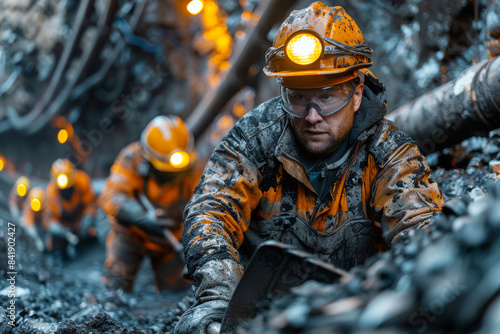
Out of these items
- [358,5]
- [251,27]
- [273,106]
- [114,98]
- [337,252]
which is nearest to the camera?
[337,252]

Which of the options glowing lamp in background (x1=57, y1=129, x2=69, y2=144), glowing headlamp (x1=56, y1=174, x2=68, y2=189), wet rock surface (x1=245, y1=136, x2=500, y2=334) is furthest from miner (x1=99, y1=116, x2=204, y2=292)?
glowing lamp in background (x1=57, y1=129, x2=69, y2=144)

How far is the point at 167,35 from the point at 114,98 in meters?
2.30

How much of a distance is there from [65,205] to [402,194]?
25.6ft

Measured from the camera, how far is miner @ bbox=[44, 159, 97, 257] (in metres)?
8.73

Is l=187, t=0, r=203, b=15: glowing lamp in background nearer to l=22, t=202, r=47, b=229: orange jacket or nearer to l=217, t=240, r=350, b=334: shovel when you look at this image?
l=217, t=240, r=350, b=334: shovel

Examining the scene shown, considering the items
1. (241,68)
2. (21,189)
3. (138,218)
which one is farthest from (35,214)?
(241,68)

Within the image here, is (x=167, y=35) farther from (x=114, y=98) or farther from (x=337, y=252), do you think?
(x=337, y=252)

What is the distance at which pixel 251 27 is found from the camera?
600 centimetres

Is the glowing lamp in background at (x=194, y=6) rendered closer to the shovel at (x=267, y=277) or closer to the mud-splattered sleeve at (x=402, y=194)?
the mud-splattered sleeve at (x=402, y=194)

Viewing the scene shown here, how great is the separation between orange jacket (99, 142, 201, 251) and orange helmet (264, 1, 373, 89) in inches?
144

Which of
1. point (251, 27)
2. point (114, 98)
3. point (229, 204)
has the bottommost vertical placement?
point (229, 204)

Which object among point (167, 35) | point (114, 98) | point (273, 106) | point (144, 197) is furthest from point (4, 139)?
point (273, 106)

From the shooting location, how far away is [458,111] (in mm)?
3105

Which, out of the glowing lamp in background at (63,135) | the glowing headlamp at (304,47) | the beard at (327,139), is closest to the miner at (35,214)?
the glowing lamp in background at (63,135)
